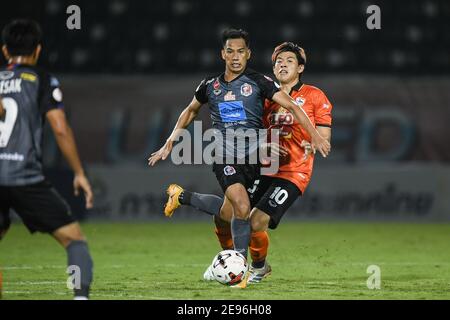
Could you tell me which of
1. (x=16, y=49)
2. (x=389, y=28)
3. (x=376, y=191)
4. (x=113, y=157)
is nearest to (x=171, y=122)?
(x=113, y=157)

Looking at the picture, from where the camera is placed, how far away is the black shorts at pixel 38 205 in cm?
603

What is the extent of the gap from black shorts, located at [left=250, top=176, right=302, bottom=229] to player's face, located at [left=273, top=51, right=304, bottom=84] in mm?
929

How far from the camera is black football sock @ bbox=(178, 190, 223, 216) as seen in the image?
8555 mm

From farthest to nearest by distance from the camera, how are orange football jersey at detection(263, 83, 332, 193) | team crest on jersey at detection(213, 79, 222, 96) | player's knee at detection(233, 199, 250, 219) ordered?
orange football jersey at detection(263, 83, 332, 193)
team crest on jersey at detection(213, 79, 222, 96)
player's knee at detection(233, 199, 250, 219)

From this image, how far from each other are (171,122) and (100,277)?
7474 millimetres

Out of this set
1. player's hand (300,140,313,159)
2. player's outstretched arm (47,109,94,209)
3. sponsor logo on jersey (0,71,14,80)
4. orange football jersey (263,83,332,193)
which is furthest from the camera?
orange football jersey (263,83,332,193)

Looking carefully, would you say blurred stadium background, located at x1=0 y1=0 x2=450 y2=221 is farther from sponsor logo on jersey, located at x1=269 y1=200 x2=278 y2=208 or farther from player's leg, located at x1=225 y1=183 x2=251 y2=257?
player's leg, located at x1=225 y1=183 x2=251 y2=257

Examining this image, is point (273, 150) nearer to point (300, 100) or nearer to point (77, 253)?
point (300, 100)

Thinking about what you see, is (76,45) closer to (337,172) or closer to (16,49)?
(337,172)

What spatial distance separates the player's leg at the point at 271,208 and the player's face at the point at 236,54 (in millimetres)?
1065

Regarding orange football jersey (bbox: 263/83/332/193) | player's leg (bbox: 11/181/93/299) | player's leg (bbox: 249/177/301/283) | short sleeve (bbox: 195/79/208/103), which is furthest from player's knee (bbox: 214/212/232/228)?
player's leg (bbox: 11/181/93/299)

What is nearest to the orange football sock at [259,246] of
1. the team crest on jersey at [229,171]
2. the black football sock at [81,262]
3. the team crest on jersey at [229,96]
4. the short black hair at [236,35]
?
the team crest on jersey at [229,171]

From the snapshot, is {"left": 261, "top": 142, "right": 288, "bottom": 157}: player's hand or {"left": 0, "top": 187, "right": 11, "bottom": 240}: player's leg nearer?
{"left": 0, "top": 187, "right": 11, "bottom": 240}: player's leg

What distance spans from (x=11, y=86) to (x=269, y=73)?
1060cm
